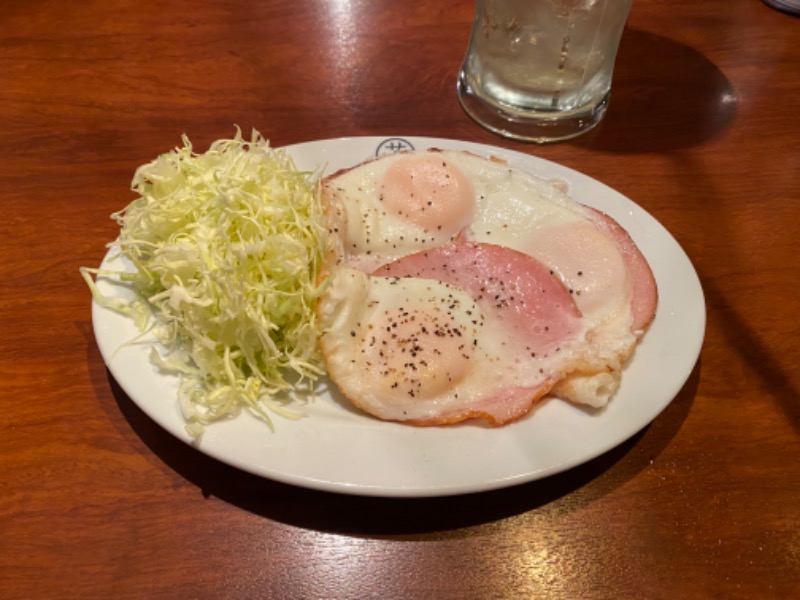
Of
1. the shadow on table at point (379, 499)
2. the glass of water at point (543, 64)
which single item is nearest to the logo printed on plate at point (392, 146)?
the glass of water at point (543, 64)

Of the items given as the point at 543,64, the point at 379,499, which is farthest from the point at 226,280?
the point at 543,64

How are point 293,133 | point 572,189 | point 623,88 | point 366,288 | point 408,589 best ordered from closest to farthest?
point 408,589 < point 366,288 < point 572,189 < point 293,133 < point 623,88

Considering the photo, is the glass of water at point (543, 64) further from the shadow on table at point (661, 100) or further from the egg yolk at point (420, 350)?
the egg yolk at point (420, 350)

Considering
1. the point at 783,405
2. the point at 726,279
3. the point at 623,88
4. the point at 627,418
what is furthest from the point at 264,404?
the point at 623,88

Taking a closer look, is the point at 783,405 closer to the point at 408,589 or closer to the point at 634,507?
the point at 634,507

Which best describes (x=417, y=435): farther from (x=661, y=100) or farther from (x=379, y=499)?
(x=661, y=100)

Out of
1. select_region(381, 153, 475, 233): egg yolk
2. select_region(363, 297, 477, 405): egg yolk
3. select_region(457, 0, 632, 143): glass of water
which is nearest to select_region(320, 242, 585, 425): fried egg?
select_region(363, 297, 477, 405): egg yolk

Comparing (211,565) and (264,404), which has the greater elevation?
(264,404)

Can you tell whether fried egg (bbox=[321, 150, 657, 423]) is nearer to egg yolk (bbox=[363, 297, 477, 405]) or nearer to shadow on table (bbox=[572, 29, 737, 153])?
egg yolk (bbox=[363, 297, 477, 405])
